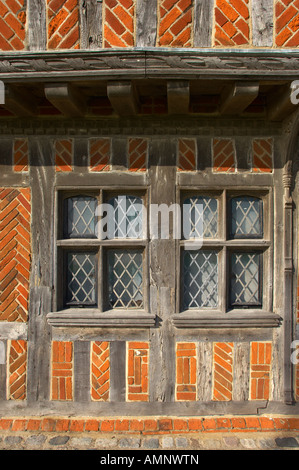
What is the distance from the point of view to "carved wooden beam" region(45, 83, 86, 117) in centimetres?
255

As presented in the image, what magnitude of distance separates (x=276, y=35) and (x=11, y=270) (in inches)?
138

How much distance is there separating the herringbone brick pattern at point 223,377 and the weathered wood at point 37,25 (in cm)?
353

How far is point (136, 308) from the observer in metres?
3.07

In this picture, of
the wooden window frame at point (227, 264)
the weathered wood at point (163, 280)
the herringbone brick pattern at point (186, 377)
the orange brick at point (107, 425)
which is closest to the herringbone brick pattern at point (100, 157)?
the weathered wood at point (163, 280)

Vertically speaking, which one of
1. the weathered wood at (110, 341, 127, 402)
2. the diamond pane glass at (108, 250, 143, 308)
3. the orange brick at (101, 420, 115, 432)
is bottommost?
the orange brick at (101, 420, 115, 432)

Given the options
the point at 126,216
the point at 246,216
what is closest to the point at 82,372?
the point at 126,216

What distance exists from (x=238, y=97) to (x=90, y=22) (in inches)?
60.6

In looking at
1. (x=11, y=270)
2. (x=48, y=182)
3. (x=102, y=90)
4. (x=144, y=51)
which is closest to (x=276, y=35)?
(x=144, y=51)

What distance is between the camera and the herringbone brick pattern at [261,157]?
2979mm

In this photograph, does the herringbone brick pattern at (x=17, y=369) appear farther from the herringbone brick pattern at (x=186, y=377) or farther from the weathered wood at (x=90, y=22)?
the weathered wood at (x=90, y=22)

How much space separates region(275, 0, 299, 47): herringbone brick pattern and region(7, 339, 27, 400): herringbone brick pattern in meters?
3.97

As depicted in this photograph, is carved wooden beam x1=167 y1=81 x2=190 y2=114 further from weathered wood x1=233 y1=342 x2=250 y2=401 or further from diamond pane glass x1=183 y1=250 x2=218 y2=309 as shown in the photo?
weathered wood x1=233 y1=342 x2=250 y2=401

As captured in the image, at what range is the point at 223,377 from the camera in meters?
2.95

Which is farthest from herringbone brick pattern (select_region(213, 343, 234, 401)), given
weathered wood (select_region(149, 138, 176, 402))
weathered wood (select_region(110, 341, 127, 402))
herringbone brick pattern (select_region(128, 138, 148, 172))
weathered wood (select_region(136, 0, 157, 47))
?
weathered wood (select_region(136, 0, 157, 47))
